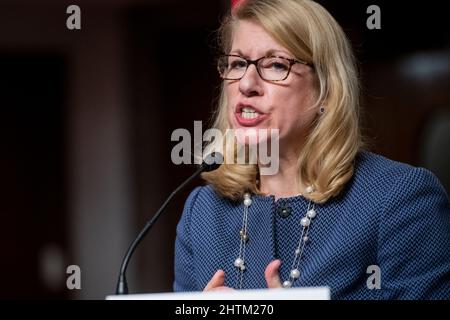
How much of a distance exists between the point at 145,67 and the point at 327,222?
8.79 ft

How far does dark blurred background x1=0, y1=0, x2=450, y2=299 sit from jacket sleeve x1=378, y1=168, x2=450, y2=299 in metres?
2.48

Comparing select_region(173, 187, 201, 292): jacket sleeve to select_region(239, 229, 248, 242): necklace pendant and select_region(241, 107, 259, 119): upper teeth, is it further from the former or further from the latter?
select_region(241, 107, 259, 119): upper teeth

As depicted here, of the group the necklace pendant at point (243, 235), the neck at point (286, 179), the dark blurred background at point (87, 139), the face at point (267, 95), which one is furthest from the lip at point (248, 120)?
the dark blurred background at point (87, 139)

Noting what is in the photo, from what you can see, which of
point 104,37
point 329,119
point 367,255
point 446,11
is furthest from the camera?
point 104,37

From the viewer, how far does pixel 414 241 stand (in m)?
1.37

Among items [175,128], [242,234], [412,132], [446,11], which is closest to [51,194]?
[175,128]

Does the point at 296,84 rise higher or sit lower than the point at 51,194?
higher

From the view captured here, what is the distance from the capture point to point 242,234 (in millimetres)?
1555

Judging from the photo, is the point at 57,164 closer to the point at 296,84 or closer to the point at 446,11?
the point at 446,11

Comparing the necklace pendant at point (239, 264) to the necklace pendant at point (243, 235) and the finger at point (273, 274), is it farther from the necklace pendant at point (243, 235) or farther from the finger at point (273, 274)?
the finger at point (273, 274)

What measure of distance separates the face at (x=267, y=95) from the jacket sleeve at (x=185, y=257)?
0.26m

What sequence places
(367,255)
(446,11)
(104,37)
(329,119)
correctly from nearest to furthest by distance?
(367,255)
(329,119)
(446,11)
(104,37)

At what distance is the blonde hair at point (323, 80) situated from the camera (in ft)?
4.84

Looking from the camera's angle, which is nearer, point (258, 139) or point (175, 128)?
point (258, 139)
